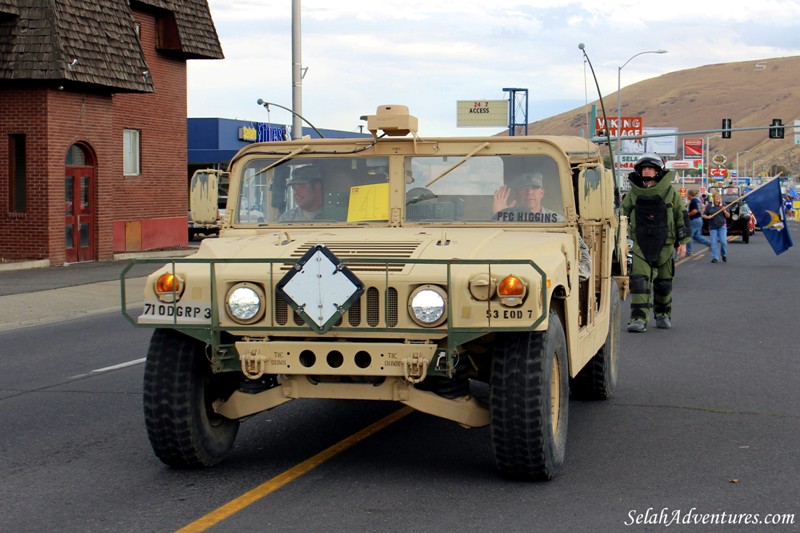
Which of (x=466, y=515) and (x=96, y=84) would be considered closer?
(x=466, y=515)

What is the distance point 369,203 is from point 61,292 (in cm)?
1311

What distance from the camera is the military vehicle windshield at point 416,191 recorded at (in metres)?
7.49

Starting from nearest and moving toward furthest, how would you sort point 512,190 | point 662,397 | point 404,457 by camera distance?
point 404,457
point 512,190
point 662,397

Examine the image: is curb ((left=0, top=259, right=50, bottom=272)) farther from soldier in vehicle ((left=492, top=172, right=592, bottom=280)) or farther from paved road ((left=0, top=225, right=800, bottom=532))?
soldier in vehicle ((left=492, top=172, right=592, bottom=280))

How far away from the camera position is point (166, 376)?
6.17m

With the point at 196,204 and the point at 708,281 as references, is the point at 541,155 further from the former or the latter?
the point at 708,281

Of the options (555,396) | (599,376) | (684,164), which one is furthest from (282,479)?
(684,164)

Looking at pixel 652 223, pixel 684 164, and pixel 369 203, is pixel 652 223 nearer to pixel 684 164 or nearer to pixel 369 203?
pixel 369 203

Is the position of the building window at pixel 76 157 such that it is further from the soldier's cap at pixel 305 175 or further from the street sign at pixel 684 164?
the street sign at pixel 684 164

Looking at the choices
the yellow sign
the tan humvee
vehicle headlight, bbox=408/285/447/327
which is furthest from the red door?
vehicle headlight, bbox=408/285/447/327

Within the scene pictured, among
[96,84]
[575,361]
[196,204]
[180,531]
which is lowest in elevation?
[180,531]

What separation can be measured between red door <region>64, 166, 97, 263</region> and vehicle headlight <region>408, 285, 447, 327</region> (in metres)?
21.2

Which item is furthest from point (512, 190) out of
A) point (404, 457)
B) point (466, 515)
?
point (466, 515)

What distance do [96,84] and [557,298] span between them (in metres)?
20.5
